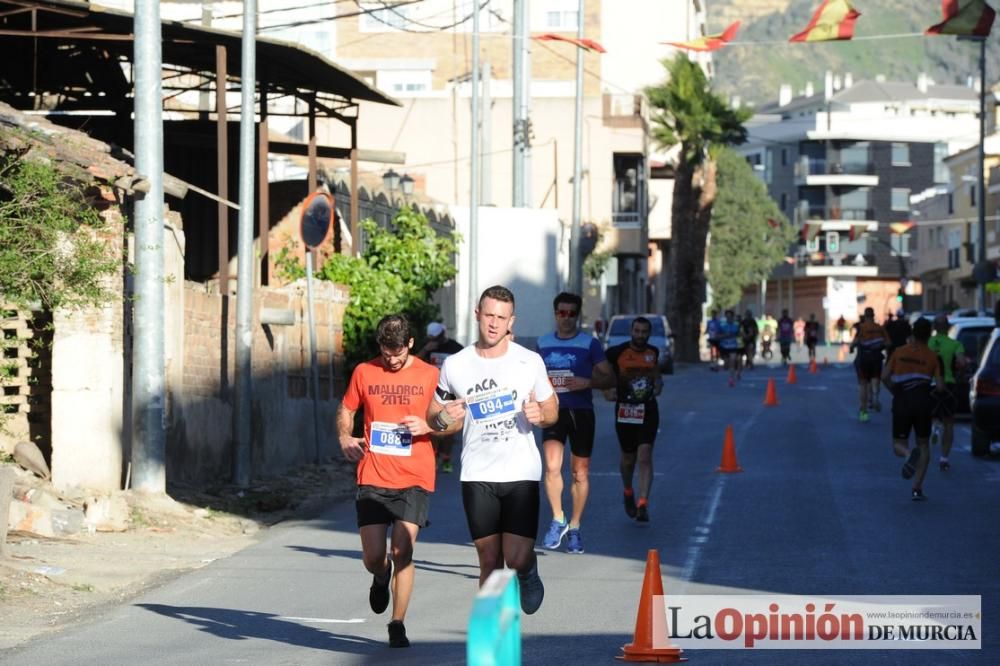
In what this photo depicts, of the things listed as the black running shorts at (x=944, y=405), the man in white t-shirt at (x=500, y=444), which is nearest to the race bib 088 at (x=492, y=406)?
the man in white t-shirt at (x=500, y=444)

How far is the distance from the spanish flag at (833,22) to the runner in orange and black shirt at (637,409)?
6.25 meters

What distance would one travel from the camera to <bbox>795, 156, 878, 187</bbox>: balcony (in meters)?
125

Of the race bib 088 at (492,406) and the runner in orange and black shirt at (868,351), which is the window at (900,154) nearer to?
the runner in orange and black shirt at (868,351)

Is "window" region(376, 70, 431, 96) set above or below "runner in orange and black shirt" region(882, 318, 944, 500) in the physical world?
above

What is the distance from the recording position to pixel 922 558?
13.1 meters

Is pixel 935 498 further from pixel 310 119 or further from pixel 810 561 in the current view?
pixel 310 119

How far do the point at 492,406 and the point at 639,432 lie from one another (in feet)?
21.9

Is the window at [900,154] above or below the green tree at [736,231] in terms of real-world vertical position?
above

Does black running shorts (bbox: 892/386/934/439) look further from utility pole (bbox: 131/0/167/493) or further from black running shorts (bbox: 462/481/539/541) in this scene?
black running shorts (bbox: 462/481/539/541)

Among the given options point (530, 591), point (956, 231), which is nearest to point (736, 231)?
point (956, 231)

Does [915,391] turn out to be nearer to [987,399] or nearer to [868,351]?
[987,399]

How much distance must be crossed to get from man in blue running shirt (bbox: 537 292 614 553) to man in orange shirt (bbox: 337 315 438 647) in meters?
4.03

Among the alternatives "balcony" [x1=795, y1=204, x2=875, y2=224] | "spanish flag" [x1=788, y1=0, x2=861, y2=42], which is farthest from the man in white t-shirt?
"balcony" [x1=795, y1=204, x2=875, y2=224]
